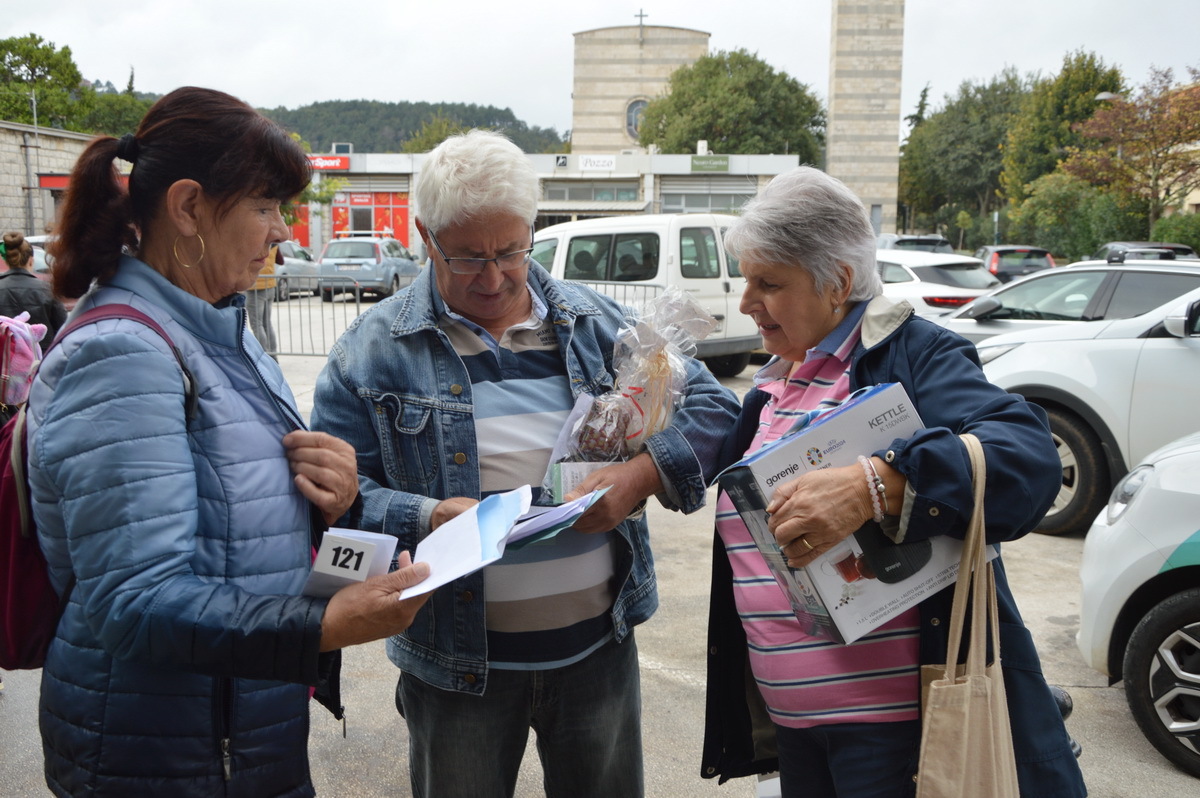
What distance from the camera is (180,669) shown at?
136cm

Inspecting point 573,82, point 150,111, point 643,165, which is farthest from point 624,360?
point 573,82

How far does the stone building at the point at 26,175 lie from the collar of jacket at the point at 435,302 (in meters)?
30.7

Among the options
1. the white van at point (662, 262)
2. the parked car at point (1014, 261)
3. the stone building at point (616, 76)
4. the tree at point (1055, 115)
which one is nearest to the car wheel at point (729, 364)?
the white van at point (662, 262)

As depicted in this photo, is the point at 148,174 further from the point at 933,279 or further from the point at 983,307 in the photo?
the point at 933,279

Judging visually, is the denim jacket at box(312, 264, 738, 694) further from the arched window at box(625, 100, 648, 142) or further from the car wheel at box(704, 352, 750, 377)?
the arched window at box(625, 100, 648, 142)

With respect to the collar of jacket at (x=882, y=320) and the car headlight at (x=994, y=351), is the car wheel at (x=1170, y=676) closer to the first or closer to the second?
the collar of jacket at (x=882, y=320)

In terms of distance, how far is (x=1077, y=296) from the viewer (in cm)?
723

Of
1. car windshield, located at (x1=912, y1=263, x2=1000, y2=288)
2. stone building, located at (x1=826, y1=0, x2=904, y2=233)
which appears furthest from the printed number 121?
stone building, located at (x1=826, y1=0, x2=904, y2=233)

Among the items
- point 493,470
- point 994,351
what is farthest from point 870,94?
point 493,470

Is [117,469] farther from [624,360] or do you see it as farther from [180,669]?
[624,360]

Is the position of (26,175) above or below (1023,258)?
above

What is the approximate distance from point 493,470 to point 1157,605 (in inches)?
108

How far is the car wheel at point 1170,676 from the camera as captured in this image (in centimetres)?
321

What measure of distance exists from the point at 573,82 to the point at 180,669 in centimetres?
6807
